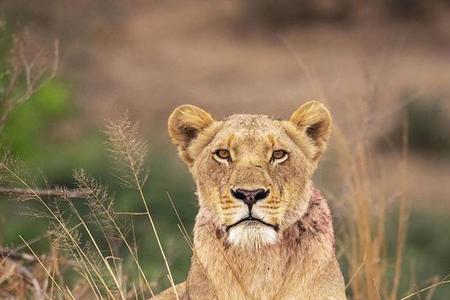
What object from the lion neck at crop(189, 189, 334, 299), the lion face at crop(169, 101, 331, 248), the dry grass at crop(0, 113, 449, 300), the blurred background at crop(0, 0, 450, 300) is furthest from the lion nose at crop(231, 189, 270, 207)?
the blurred background at crop(0, 0, 450, 300)

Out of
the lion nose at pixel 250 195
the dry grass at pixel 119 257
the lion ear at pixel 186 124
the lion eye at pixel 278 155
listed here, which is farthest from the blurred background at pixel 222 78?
the lion nose at pixel 250 195

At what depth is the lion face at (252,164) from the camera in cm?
433

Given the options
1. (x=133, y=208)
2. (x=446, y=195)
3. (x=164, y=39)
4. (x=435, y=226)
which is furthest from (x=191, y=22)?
(x=133, y=208)

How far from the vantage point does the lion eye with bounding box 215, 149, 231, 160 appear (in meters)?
4.56

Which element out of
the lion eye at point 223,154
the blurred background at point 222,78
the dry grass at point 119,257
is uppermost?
the lion eye at point 223,154

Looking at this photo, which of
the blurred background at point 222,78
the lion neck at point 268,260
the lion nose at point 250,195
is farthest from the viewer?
the blurred background at point 222,78

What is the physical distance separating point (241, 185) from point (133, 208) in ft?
27.6

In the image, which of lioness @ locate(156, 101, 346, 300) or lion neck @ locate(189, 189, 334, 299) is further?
lion neck @ locate(189, 189, 334, 299)

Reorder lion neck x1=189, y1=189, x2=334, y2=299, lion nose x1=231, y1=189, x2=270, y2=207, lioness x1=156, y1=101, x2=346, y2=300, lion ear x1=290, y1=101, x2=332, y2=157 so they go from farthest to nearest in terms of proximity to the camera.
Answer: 1. lion ear x1=290, y1=101, x2=332, y2=157
2. lion neck x1=189, y1=189, x2=334, y2=299
3. lioness x1=156, y1=101, x2=346, y2=300
4. lion nose x1=231, y1=189, x2=270, y2=207

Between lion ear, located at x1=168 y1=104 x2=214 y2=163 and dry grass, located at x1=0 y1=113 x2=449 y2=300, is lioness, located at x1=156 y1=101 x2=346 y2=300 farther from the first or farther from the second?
dry grass, located at x1=0 y1=113 x2=449 y2=300

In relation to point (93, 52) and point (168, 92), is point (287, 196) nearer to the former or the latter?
point (168, 92)

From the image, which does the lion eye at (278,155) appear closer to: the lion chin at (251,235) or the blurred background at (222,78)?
the lion chin at (251,235)

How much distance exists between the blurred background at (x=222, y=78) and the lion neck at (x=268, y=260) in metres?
7.62

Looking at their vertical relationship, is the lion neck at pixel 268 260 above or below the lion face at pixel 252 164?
below
